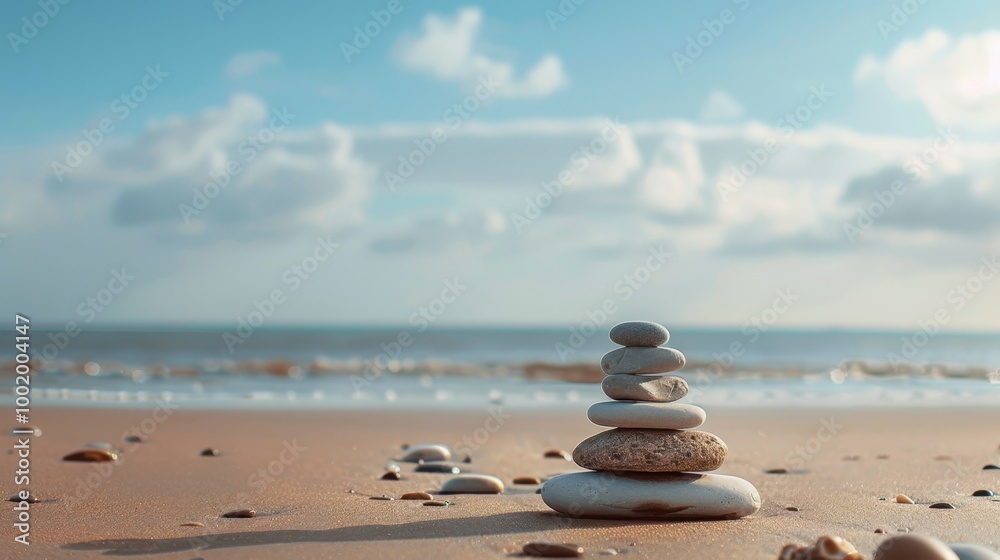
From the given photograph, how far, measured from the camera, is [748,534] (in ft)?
16.1

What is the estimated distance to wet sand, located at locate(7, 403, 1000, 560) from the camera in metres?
4.72

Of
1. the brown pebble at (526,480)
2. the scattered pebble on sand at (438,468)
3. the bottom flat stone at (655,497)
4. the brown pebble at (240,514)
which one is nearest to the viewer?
the bottom flat stone at (655,497)

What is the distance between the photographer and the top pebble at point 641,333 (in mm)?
5750

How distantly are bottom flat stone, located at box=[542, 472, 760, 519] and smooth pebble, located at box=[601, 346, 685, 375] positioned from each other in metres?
0.67

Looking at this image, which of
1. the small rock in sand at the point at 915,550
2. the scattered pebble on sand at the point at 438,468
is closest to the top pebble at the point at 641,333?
the small rock in sand at the point at 915,550

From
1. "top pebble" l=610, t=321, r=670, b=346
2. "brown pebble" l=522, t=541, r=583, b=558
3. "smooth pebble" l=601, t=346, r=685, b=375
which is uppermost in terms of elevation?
"top pebble" l=610, t=321, r=670, b=346

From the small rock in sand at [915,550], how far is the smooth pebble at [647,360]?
2.09 m

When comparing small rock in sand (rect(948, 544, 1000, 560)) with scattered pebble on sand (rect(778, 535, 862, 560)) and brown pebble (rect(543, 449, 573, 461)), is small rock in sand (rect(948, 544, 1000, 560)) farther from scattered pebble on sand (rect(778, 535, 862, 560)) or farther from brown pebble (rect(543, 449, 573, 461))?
brown pebble (rect(543, 449, 573, 461))

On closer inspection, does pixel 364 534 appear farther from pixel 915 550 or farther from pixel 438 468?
pixel 438 468

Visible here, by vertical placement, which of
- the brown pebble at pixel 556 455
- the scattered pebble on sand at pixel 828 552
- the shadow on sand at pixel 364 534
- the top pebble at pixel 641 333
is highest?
the brown pebble at pixel 556 455

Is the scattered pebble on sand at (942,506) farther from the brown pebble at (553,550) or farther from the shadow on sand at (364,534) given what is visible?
the brown pebble at (553,550)

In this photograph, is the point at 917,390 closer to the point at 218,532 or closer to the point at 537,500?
the point at 537,500

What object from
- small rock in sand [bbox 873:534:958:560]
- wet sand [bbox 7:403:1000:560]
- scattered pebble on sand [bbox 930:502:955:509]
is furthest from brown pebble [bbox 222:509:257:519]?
scattered pebble on sand [bbox 930:502:955:509]

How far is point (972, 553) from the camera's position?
3.93 metres
